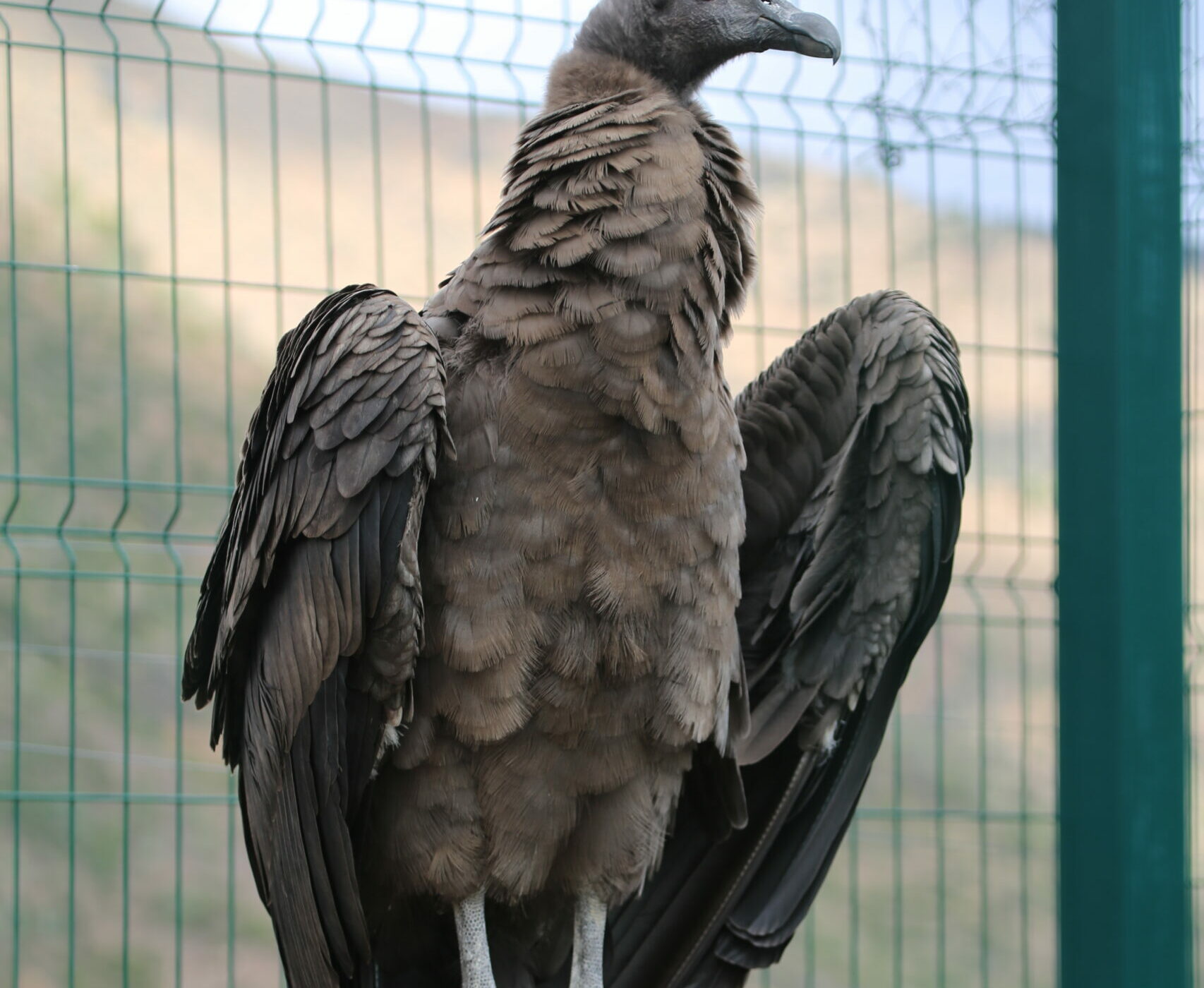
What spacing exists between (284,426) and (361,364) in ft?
0.77

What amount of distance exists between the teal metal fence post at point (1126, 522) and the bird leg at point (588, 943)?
108cm

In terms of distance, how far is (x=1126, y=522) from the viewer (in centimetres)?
286

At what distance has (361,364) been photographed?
2414 mm

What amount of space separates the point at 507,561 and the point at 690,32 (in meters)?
1.27

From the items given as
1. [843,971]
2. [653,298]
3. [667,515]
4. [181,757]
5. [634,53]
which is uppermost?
[634,53]

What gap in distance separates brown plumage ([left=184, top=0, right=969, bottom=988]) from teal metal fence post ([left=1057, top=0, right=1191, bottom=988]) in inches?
30.7

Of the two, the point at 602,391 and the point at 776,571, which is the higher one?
the point at 602,391

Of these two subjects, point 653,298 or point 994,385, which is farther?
point 994,385

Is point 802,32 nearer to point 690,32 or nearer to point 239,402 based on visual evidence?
point 690,32

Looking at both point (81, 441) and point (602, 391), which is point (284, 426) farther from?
point (81, 441)

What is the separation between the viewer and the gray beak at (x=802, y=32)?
9.12 feet

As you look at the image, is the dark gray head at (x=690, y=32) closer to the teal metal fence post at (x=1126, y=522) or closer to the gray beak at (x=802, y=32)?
the gray beak at (x=802, y=32)

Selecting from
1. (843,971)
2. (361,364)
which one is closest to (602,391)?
(361,364)

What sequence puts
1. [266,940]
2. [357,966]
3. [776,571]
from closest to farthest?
[357,966]
[776,571]
[266,940]
